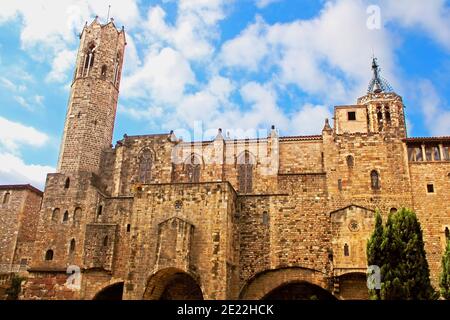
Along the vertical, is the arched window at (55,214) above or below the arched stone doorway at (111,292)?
above

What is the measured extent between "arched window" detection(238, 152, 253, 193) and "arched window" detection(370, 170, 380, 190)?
8.47 metres

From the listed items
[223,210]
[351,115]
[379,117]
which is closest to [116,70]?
[223,210]

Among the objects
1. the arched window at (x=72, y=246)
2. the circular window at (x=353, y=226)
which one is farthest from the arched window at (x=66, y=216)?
the circular window at (x=353, y=226)

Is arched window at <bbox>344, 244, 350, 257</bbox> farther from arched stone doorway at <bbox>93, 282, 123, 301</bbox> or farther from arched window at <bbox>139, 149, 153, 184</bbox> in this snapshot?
arched window at <bbox>139, 149, 153, 184</bbox>

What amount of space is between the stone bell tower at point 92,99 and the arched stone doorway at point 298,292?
16.5 meters

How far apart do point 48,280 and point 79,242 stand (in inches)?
124

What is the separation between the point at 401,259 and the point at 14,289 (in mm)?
26989

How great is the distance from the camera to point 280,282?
26734mm

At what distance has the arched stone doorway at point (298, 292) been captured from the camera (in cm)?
2705

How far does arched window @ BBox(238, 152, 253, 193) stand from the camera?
31922 millimetres

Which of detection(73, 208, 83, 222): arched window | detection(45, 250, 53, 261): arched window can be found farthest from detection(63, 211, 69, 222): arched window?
detection(45, 250, 53, 261): arched window

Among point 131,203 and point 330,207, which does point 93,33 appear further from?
point 330,207

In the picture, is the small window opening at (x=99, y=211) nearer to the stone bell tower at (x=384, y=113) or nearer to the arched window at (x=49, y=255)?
the arched window at (x=49, y=255)
